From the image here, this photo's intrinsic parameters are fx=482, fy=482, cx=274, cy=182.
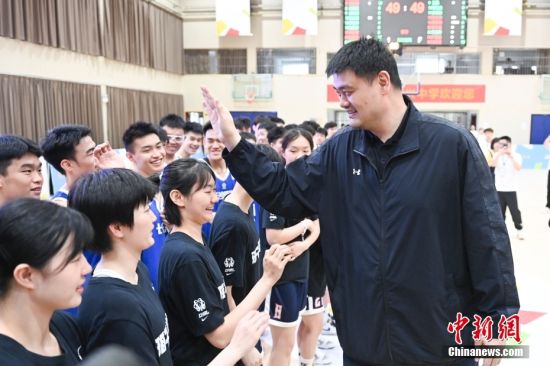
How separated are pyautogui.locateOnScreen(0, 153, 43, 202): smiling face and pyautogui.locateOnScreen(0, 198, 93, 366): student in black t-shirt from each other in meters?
1.46

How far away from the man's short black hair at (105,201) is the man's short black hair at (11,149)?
121cm

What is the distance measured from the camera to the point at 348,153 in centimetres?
183

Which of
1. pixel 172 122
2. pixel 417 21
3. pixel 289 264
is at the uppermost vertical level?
pixel 417 21

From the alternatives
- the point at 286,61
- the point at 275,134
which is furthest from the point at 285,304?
the point at 286,61

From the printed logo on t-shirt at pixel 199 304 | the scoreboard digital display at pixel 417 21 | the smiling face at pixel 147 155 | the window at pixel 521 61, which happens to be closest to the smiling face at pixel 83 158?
the smiling face at pixel 147 155

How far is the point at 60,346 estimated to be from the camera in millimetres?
1212

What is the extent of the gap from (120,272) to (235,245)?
3.11 feet

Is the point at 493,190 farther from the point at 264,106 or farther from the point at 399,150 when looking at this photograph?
the point at 264,106

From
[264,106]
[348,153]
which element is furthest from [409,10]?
[348,153]

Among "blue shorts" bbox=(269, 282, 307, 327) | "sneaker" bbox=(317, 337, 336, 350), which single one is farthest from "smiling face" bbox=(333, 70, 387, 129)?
"sneaker" bbox=(317, 337, 336, 350)

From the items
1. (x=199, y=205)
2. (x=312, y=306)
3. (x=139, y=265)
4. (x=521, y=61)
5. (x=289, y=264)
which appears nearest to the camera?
(x=139, y=265)

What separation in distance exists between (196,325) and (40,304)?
0.71 meters

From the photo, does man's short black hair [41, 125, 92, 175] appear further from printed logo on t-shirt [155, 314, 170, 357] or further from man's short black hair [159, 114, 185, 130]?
man's short black hair [159, 114, 185, 130]

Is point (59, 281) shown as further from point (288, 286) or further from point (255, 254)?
point (288, 286)
